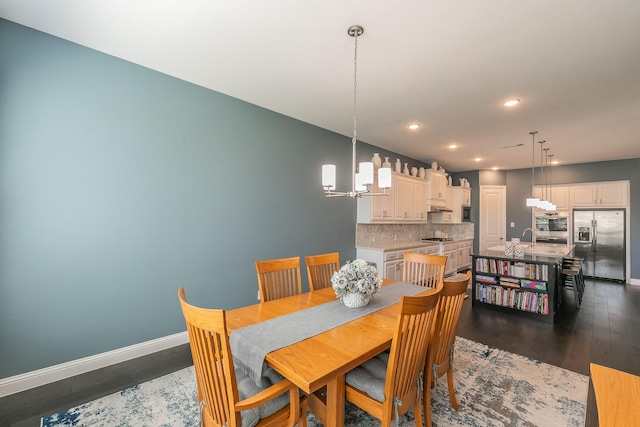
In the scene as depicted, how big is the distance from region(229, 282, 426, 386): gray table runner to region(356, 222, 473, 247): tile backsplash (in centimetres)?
291

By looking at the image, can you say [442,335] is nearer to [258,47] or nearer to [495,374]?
[495,374]

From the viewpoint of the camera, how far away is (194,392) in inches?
85.7

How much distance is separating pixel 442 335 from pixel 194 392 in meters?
1.91

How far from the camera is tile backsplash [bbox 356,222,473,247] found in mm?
5086

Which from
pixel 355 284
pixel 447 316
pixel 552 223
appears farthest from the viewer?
pixel 552 223

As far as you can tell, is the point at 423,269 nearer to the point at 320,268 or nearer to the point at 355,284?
the point at 320,268

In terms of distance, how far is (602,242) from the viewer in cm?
609

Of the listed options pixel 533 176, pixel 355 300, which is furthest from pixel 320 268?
pixel 533 176

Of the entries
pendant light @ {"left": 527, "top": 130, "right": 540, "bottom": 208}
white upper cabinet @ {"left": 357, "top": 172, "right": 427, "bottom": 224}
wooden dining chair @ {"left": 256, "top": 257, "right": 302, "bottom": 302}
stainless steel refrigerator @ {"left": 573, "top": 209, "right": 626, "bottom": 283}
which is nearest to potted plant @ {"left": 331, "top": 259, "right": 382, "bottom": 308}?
wooden dining chair @ {"left": 256, "top": 257, "right": 302, "bottom": 302}

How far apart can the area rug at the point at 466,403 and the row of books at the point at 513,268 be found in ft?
5.08

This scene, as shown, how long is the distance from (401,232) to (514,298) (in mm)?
2434

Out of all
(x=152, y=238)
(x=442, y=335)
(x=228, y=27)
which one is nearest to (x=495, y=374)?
(x=442, y=335)

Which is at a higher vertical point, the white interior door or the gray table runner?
the white interior door

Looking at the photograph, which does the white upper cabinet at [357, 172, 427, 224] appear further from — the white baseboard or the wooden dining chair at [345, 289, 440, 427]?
the white baseboard
